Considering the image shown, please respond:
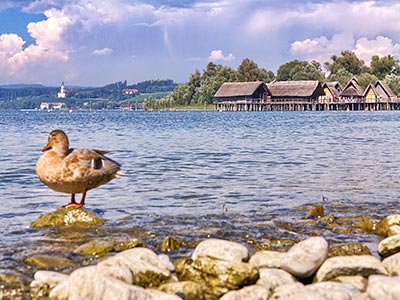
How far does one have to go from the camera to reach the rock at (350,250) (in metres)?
7.74

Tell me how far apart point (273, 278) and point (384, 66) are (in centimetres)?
17350

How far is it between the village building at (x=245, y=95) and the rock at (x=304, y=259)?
Result: 12113 centimetres

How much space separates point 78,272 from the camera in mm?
5715

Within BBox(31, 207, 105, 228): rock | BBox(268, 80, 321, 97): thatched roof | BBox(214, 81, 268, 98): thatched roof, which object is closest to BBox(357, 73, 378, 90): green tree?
BBox(268, 80, 321, 97): thatched roof

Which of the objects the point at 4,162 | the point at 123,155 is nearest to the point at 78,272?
the point at 4,162

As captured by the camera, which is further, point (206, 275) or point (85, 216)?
point (85, 216)

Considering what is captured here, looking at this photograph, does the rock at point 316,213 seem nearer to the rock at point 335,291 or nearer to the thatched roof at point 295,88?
the rock at point 335,291

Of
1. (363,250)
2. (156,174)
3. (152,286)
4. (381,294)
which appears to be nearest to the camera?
(381,294)

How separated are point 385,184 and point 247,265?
9.79 meters

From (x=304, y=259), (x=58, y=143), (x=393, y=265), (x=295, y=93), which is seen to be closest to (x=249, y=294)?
(x=304, y=259)

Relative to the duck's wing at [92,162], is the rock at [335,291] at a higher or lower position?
lower

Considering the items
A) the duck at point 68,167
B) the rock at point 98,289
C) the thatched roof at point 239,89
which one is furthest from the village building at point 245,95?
the rock at point 98,289

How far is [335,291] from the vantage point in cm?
565

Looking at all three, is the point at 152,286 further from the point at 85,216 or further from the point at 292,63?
the point at 292,63
